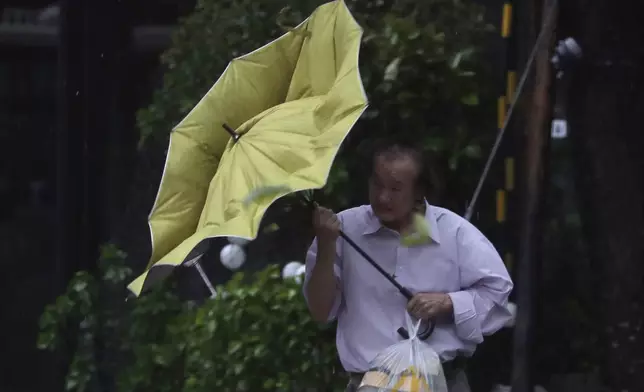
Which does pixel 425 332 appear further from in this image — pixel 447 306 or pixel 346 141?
pixel 346 141

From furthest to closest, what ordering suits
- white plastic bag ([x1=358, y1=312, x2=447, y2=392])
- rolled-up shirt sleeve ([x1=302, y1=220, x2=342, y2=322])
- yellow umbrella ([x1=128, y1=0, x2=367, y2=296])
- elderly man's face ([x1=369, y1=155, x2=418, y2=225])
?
rolled-up shirt sleeve ([x1=302, y1=220, x2=342, y2=322]) → elderly man's face ([x1=369, y1=155, x2=418, y2=225]) → white plastic bag ([x1=358, y1=312, x2=447, y2=392]) → yellow umbrella ([x1=128, y1=0, x2=367, y2=296])

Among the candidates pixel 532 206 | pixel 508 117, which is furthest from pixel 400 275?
pixel 532 206

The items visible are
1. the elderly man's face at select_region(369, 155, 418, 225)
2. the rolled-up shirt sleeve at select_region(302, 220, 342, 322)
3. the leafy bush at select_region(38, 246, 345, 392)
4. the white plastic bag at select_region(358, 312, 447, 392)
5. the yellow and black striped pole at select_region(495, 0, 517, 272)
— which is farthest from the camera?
the yellow and black striped pole at select_region(495, 0, 517, 272)

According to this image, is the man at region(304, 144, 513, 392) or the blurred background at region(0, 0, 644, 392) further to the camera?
Answer: the blurred background at region(0, 0, 644, 392)

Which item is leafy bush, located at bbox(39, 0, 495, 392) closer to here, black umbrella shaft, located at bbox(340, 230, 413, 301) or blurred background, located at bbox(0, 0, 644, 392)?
blurred background, located at bbox(0, 0, 644, 392)

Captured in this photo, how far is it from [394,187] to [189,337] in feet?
6.41

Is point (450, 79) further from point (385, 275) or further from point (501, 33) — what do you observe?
point (385, 275)

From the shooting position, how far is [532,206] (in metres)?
4.63

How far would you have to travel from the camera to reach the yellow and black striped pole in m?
4.54

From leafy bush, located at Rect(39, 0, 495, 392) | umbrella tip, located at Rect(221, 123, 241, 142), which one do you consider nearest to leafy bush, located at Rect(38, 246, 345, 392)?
leafy bush, located at Rect(39, 0, 495, 392)

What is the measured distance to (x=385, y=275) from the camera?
301 cm

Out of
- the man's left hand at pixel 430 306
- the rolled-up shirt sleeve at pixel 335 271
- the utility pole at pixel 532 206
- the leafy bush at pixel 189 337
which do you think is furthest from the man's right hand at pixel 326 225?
the utility pole at pixel 532 206

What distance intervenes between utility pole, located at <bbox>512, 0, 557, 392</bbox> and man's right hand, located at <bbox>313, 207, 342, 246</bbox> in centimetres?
188

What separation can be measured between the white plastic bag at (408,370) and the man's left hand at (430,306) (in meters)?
0.05
